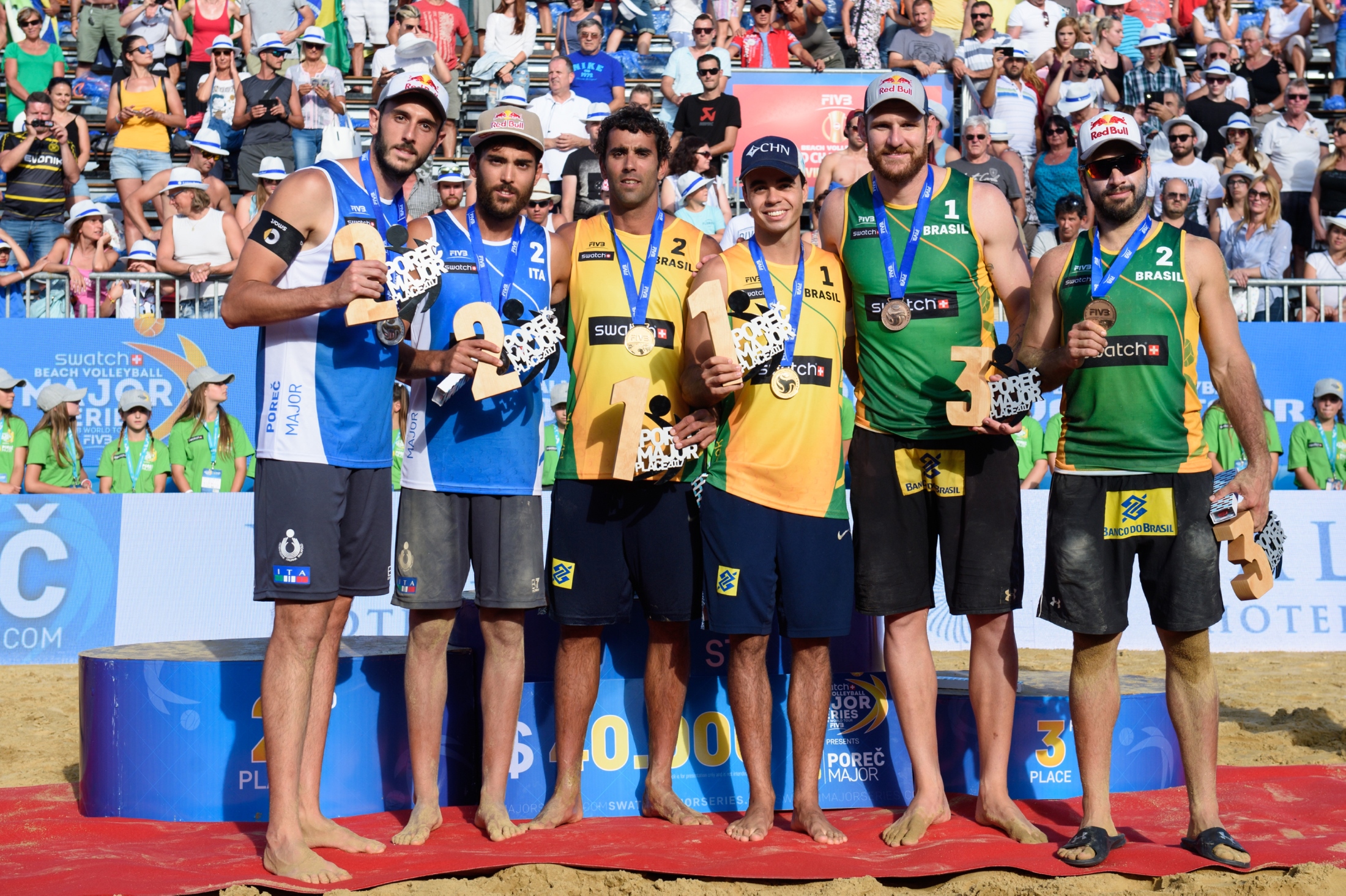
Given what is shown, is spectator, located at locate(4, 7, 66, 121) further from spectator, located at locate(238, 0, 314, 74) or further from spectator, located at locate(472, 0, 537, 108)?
spectator, located at locate(472, 0, 537, 108)

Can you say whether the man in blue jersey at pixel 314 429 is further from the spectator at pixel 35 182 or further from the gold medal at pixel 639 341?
the spectator at pixel 35 182

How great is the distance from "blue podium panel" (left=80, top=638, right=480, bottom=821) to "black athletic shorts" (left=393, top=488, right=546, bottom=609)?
2.19 feet

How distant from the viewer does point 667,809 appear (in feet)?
16.6

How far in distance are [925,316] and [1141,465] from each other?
99cm

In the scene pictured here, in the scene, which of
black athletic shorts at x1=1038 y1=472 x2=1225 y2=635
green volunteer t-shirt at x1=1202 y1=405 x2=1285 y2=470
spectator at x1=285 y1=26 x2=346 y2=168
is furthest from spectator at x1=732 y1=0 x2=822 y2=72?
black athletic shorts at x1=1038 y1=472 x2=1225 y2=635

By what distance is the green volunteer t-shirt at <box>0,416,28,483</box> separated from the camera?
34.3 ft

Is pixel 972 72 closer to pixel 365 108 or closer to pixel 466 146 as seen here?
pixel 466 146

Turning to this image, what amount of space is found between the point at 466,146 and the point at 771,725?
35.5ft

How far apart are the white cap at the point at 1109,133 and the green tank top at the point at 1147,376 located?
364mm

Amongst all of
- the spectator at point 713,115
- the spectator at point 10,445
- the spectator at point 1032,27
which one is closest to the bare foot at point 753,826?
the spectator at point 10,445

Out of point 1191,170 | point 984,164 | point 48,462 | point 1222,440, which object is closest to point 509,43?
point 984,164

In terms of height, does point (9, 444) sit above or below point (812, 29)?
below

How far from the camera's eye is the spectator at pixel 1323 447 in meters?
11.3

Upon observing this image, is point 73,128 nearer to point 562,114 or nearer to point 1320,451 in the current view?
point 562,114
